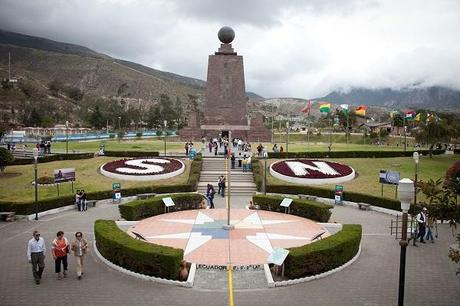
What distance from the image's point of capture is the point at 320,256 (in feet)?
49.6

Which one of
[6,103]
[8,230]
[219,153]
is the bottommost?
[8,230]

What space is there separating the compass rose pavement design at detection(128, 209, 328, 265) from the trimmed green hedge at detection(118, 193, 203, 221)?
0.54m

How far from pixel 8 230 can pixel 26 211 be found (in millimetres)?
2823

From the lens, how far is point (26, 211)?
2411 cm

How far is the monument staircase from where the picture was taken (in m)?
32.8

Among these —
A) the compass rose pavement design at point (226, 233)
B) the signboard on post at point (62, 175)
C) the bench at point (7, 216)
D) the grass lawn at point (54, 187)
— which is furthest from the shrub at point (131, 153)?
the bench at point (7, 216)

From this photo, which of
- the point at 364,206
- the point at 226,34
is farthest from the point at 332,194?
the point at 226,34

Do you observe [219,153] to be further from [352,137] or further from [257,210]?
[352,137]

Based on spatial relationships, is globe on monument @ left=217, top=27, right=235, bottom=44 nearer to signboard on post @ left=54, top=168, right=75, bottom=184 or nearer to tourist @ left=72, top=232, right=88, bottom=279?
signboard on post @ left=54, top=168, right=75, bottom=184

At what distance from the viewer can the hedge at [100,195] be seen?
24.0 m

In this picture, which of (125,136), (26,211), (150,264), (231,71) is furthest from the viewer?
(125,136)

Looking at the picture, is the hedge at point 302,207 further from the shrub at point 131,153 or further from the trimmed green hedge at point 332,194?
the shrub at point 131,153

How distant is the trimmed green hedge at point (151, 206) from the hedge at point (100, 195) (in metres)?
4.69

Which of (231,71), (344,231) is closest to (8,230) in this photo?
(344,231)
